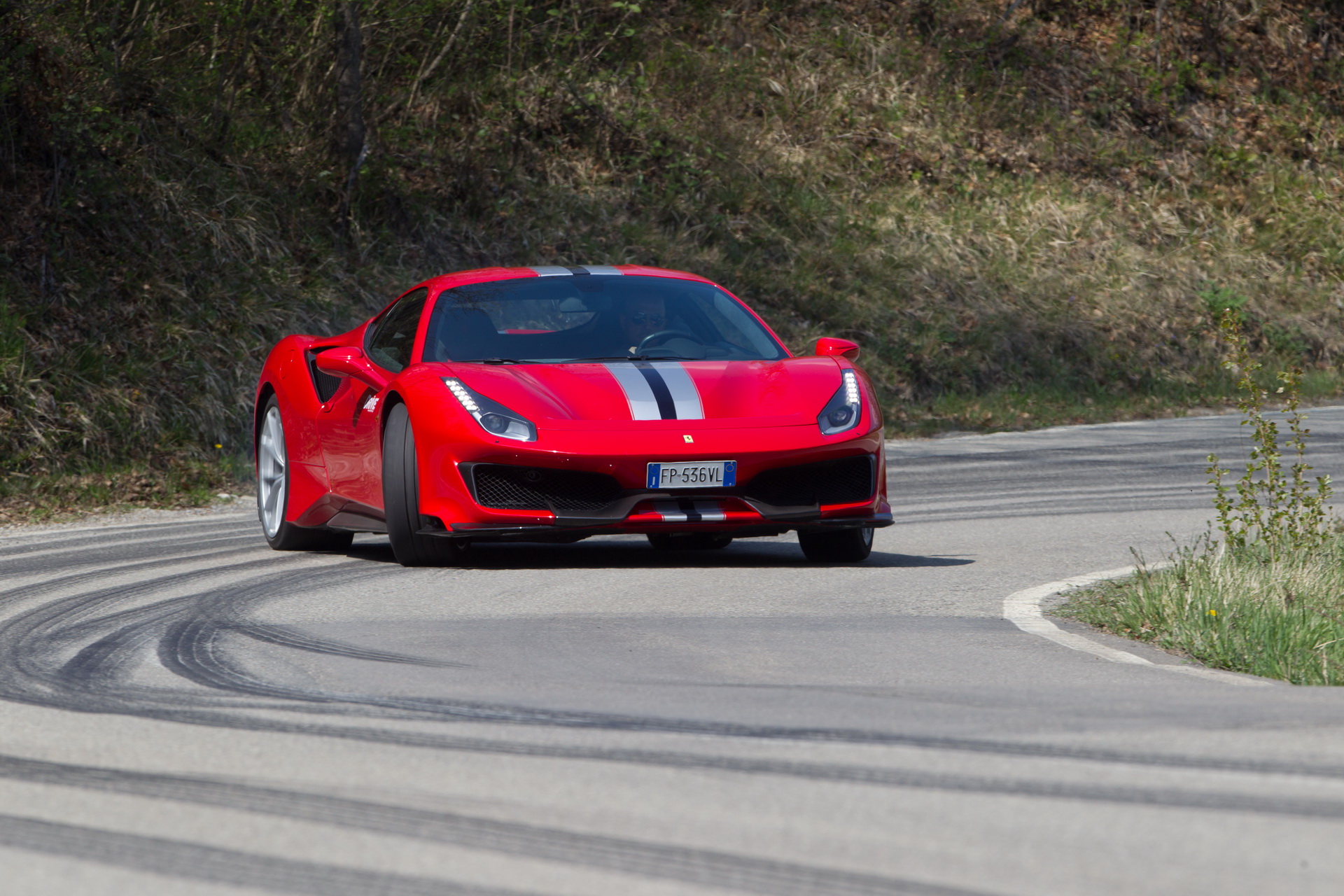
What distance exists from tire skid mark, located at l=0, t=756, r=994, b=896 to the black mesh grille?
4667 mm

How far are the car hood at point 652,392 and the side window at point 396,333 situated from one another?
1.87 feet

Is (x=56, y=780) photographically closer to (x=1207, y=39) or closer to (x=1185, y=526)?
(x=1185, y=526)

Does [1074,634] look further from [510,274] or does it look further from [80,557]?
[80,557]

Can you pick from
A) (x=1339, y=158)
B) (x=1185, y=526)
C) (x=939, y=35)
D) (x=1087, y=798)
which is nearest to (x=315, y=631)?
(x=1087, y=798)

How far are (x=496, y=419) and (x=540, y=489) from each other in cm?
34

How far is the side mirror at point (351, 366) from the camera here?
8.00 metres

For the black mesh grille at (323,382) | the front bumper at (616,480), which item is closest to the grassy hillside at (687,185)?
the black mesh grille at (323,382)

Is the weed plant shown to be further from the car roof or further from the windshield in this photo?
the car roof

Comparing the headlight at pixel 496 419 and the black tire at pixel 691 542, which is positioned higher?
the headlight at pixel 496 419

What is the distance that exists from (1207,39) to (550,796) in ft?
85.8

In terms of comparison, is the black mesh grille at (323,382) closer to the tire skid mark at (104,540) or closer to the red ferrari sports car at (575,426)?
the red ferrari sports car at (575,426)

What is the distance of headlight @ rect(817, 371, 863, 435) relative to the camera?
24.8ft

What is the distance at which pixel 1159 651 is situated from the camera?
5.77m

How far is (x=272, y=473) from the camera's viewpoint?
8.98 m
